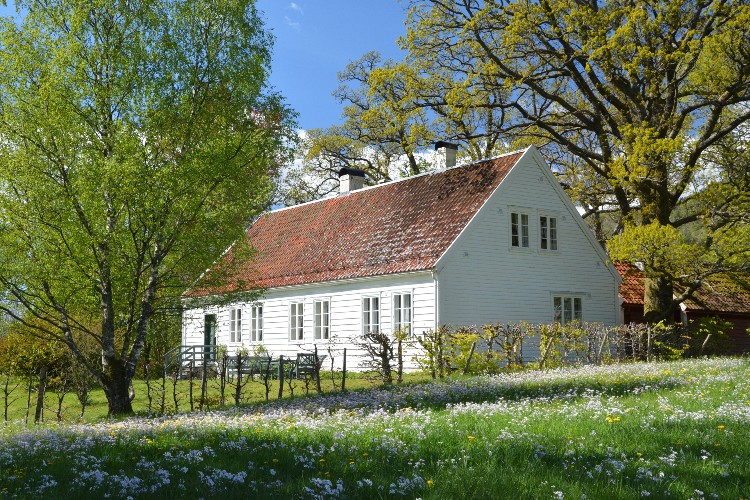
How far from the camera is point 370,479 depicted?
7.39m

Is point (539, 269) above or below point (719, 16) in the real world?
below

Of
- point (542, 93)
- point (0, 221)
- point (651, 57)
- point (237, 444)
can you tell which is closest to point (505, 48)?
point (542, 93)

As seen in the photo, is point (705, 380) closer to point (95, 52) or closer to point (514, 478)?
point (514, 478)

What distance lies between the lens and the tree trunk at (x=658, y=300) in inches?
1169

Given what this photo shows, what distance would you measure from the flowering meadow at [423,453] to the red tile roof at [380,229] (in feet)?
43.8

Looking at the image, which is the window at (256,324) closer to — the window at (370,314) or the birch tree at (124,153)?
the window at (370,314)

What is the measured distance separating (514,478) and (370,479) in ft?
4.36

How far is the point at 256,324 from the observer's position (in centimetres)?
3450

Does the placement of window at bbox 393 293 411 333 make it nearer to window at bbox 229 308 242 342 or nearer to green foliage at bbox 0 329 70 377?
window at bbox 229 308 242 342

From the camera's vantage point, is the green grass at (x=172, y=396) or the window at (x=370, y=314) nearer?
the green grass at (x=172, y=396)

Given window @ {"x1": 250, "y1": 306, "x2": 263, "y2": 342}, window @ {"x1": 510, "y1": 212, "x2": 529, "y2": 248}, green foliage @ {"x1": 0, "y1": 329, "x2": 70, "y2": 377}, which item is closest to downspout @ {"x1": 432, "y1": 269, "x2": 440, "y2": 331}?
window @ {"x1": 510, "y1": 212, "x2": 529, "y2": 248}

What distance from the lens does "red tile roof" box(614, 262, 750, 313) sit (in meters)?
33.6

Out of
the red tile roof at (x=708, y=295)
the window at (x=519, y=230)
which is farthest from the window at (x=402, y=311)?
the red tile roof at (x=708, y=295)

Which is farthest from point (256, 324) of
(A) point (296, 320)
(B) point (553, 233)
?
(B) point (553, 233)
